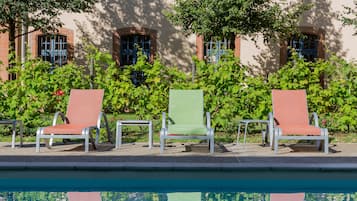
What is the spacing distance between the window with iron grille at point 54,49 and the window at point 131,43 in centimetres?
200

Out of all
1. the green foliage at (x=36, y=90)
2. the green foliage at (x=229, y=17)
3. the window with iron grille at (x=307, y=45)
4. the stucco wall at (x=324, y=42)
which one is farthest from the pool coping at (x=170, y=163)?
the window with iron grille at (x=307, y=45)

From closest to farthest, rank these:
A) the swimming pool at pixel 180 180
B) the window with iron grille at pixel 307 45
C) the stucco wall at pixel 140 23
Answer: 1. the swimming pool at pixel 180 180
2. the stucco wall at pixel 140 23
3. the window with iron grille at pixel 307 45

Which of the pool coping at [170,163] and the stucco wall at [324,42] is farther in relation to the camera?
the stucco wall at [324,42]

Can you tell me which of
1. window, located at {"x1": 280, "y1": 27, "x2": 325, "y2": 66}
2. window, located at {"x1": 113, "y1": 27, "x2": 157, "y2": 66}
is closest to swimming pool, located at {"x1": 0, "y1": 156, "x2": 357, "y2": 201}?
window, located at {"x1": 280, "y1": 27, "x2": 325, "y2": 66}

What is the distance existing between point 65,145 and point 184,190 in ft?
13.6

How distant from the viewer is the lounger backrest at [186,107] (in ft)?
33.9

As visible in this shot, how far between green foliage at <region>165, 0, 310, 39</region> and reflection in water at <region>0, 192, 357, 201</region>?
11.2m

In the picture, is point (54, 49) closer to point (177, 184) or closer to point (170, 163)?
point (170, 163)

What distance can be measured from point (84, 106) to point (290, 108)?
3.68 meters

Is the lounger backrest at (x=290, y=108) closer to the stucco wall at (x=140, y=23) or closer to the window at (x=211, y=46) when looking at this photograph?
the window at (x=211, y=46)

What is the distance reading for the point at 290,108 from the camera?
10.4m

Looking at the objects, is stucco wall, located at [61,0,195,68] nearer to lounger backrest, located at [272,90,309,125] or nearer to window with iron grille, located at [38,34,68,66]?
window with iron grille, located at [38,34,68,66]

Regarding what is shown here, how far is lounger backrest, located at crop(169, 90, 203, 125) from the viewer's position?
33.9 ft

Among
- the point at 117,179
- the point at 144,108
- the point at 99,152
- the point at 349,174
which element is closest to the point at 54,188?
the point at 117,179
